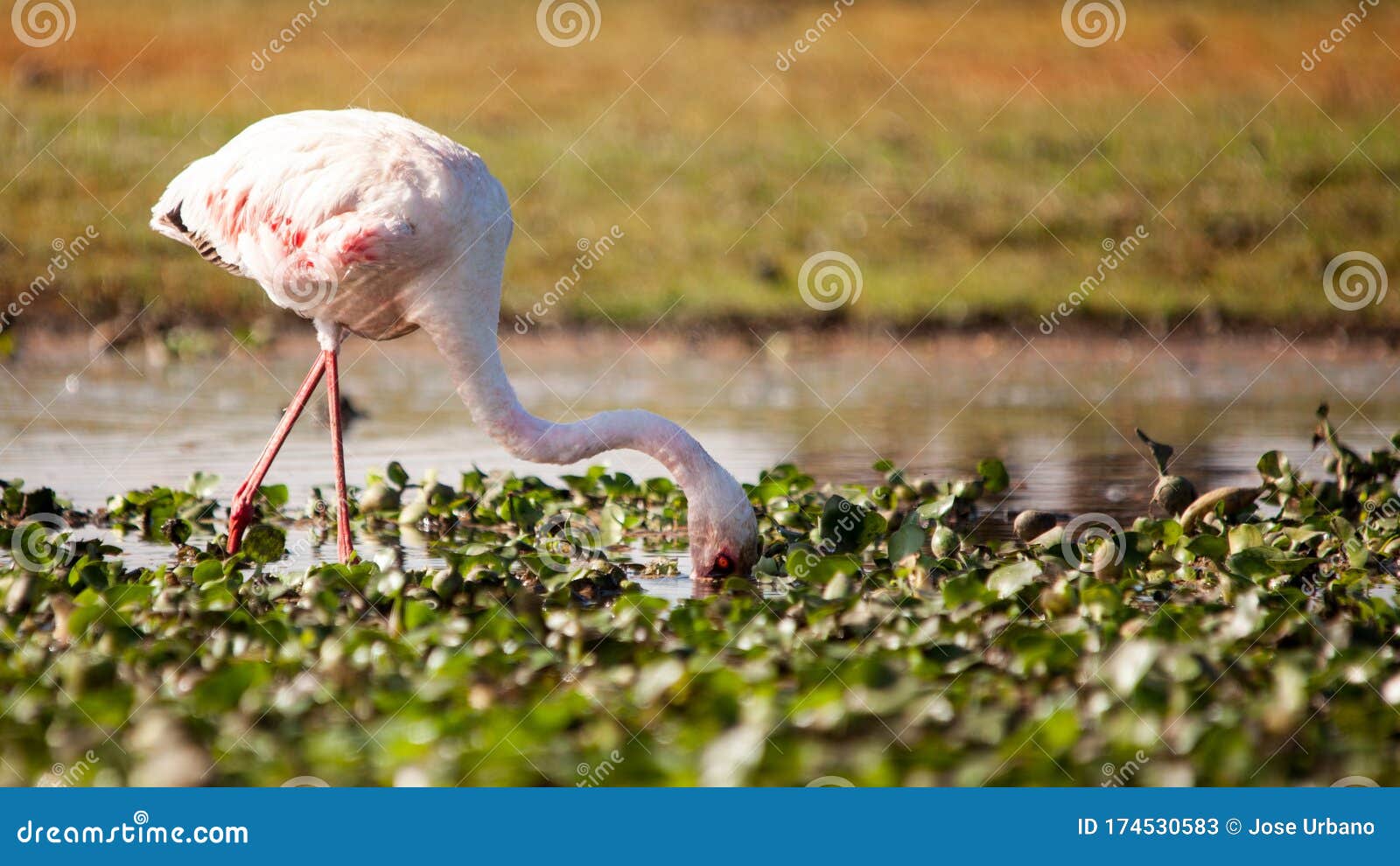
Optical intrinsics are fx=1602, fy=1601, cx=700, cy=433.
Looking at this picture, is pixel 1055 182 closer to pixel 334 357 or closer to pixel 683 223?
pixel 683 223

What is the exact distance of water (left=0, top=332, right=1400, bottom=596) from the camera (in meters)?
9.28

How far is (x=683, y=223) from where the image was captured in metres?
17.1

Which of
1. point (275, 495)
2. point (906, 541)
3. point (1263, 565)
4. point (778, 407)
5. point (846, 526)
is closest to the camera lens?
point (1263, 565)

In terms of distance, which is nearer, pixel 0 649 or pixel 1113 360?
pixel 0 649

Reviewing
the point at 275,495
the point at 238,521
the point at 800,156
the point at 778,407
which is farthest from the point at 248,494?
the point at 800,156

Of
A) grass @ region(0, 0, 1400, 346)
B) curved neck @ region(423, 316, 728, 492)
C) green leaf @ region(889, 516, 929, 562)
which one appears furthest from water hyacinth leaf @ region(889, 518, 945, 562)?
grass @ region(0, 0, 1400, 346)

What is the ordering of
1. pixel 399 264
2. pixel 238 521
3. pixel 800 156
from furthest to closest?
pixel 800 156, pixel 238 521, pixel 399 264

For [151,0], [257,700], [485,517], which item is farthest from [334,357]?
[151,0]

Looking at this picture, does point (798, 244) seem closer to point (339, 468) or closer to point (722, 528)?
point (339, 468)

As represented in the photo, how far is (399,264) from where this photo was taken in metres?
6.76

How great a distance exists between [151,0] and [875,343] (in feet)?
53.6

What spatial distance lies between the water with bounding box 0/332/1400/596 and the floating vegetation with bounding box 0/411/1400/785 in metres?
0.88

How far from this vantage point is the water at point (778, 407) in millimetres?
9281

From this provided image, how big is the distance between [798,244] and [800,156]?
1.88 metres
